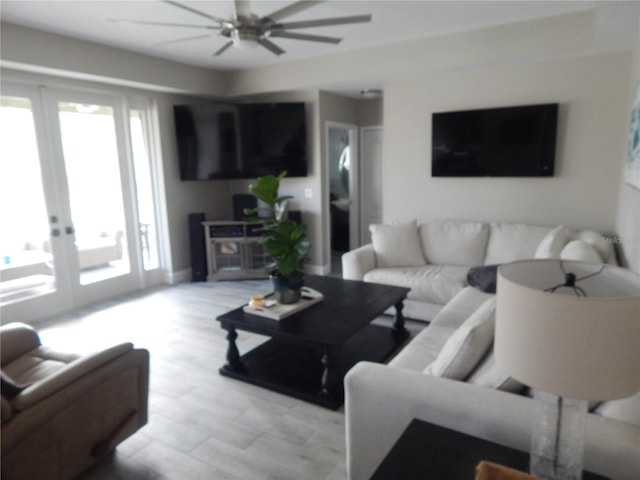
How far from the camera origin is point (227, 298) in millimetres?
4852

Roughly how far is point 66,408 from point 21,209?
10.4 ft

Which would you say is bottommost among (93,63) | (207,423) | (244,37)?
(207,423)

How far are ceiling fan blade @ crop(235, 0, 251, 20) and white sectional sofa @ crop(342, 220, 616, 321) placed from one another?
7.45 ft

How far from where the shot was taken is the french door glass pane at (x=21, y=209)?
3936 mm

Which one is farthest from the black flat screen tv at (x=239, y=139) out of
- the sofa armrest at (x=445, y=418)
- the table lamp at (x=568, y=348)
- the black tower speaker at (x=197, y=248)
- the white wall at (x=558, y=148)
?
the table lamp at (x=568, y=348)

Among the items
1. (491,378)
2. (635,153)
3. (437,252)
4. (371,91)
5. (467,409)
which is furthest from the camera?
(371,91)

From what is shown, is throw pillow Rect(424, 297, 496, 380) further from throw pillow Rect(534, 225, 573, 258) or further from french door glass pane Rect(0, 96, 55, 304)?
french door glass pane Rect(0, 96, 55, 304)

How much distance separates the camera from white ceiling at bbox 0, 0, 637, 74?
10.5ft

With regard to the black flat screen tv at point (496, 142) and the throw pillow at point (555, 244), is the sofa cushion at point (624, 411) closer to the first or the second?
the throw pillow at point (555, 244)

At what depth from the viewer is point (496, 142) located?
4.22 m

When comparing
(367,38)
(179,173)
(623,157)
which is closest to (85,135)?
(179,173)

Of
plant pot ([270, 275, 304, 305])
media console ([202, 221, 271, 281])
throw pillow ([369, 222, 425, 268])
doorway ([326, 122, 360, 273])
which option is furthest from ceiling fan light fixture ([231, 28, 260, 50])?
doorway ([326, 122, 360, 273])

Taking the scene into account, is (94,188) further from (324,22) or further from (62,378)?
(62,378)

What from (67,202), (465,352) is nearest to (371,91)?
(67,202)
